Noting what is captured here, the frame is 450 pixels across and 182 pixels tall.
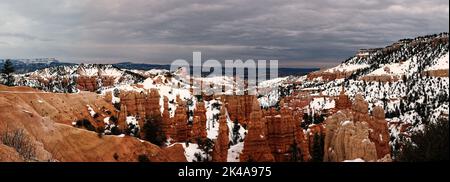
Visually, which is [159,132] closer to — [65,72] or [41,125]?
[41,125]

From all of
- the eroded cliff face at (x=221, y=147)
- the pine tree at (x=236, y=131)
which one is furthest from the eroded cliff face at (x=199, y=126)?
the eroded cliff face at (x=221, y=147)

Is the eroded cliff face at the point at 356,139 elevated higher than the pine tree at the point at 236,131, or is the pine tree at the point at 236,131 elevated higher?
the eroded cliff face at the point at 356,139

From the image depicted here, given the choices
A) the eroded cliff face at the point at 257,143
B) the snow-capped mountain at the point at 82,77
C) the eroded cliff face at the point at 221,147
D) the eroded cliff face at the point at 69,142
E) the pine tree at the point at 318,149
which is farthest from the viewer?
the snow-capped mountain at the point at 82,77

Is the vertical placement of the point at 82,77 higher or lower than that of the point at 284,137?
higher

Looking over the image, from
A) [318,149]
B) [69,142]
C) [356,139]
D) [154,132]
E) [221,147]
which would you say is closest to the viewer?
[356,139]

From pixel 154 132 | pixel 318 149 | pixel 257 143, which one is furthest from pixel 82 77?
pixel 318 149

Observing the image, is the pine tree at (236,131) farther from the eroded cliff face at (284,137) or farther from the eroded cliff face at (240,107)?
the eroded cliff face at (284,137)

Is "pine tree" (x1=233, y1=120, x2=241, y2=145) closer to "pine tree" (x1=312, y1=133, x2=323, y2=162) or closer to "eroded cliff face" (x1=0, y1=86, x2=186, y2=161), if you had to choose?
"pine tree" (x1=312, y1=133, x2=323, y2=162)

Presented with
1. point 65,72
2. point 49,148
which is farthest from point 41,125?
point 65,72

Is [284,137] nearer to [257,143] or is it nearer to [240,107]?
[257,143]

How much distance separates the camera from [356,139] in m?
28.0

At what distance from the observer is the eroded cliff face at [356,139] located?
27312 millimetres

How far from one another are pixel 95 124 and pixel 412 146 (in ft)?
152
